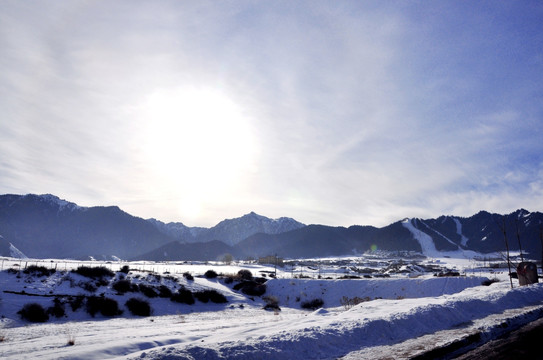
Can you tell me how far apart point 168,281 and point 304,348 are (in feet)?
129

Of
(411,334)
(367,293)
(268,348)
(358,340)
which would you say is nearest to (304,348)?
(268,348)

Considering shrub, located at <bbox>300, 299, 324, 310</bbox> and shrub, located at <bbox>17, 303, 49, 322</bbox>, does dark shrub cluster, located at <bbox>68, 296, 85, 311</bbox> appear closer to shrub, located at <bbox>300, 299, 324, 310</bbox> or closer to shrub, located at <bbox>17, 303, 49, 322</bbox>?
shrub, located at <bbox>17, 303, 49, 322</bbox>

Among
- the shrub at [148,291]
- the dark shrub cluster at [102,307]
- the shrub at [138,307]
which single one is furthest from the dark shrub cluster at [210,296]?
the dark shrub cluster at [102,307]

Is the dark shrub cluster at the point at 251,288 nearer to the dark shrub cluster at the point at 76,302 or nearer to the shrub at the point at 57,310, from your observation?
the dark shrub cluster at the point at 76,302

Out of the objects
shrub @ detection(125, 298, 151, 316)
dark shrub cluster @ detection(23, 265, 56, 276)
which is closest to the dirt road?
shrub @ detection(125, 298, 151, 316)

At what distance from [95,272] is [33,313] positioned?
15.6 m

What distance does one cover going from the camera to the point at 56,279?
3431 cm

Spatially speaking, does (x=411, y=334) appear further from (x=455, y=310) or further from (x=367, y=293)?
(x=367, y=293)

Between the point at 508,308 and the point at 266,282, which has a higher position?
the point at 508,308

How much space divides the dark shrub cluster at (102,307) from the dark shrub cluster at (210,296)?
38.2 ft

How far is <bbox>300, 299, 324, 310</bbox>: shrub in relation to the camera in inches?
1615

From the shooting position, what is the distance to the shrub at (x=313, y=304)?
135 feet

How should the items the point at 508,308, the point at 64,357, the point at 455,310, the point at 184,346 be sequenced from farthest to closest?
the point at 508,308 → the point at 455,310 → the point at 64,357 → the point at 184,346

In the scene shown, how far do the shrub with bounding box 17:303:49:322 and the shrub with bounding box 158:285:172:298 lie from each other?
534 inches
